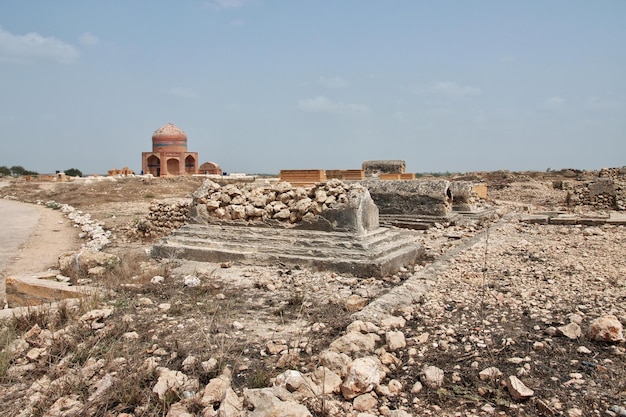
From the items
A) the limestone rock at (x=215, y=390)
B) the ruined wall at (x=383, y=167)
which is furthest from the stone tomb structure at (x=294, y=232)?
the ruined wall at (x=383, y=167)

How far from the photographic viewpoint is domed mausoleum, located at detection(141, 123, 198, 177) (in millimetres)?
38438

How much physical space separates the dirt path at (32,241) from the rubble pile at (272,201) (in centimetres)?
252

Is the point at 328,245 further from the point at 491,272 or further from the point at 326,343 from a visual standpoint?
the point at 326,343

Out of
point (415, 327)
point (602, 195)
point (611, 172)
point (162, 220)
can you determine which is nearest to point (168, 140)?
point (162, 220)

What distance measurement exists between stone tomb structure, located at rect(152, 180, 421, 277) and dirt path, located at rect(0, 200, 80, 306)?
94.6 inches

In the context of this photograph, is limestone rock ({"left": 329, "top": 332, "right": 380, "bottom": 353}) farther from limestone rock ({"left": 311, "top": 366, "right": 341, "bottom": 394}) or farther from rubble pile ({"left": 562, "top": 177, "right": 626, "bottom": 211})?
rubble pile ({"left": 562, "top": 177, "right": 626, "bottom": 211})

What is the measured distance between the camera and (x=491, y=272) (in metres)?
5.34

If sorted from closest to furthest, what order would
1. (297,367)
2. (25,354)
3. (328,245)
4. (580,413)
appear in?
(580,413) < (297,367) < (25,354) < (328,245)

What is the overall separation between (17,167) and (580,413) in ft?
267

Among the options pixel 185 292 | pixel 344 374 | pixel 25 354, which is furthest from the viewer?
pixel 185 292

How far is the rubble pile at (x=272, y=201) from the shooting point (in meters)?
6.17

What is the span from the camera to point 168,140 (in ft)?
128

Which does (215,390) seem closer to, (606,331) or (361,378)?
(361,378)

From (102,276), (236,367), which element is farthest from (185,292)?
(236,367)
